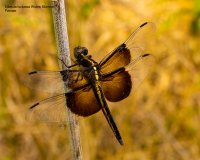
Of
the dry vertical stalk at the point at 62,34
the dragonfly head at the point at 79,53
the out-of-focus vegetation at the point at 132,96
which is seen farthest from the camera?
the out-of-focus vegetation at the point at 132,96

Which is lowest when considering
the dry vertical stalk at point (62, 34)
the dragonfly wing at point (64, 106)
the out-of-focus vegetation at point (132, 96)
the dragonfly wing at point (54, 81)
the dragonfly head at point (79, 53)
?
the out-of-focus vegetation at point (132, 96)

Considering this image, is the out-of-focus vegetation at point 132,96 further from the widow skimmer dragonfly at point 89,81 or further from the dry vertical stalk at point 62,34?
the dry vertical stalk at point 62,34

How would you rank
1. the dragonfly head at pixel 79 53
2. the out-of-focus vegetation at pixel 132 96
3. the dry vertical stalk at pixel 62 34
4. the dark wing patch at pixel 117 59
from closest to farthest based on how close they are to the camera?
the dry vertical stalk at pixel 62 34
the dragonfly head at pixel 79 53
the dark wing patch at pixel 117 59
the out-of-focus vegetation at pixel 132 96

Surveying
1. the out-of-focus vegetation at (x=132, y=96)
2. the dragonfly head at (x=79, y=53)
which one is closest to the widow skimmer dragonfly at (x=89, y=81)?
the dragonfly head at (x=79, y=53)

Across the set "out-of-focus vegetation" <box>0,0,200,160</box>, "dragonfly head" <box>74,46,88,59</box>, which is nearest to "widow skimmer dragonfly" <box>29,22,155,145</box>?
"dragonfly head" <box>74,46,88,59</box>

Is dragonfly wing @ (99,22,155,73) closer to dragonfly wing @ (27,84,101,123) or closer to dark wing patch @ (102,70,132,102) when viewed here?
dark wing patch @ (102,70,132,102)

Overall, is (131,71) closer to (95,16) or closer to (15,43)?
(15,43)

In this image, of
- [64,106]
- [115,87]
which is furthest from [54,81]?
[115,87]
